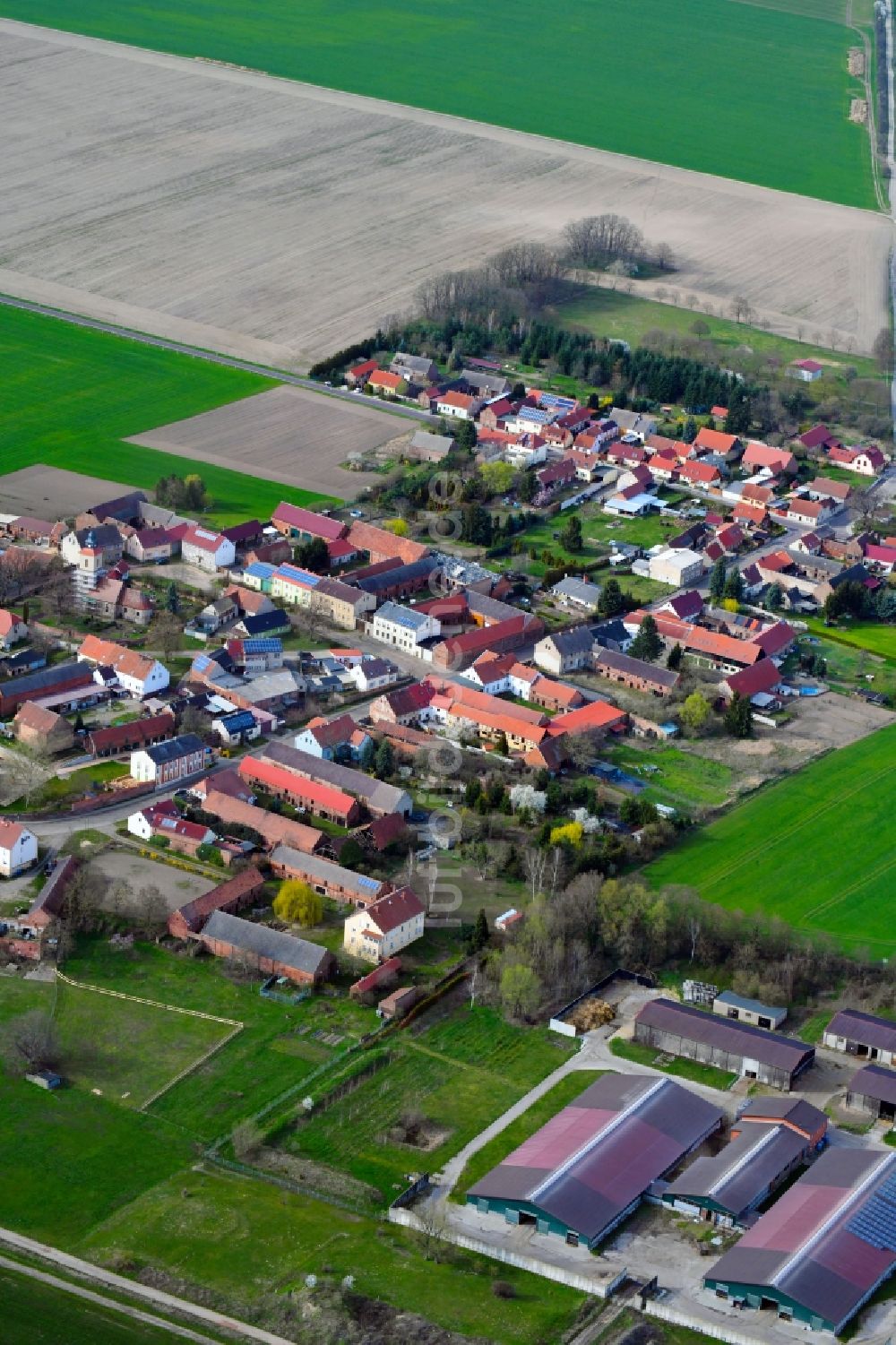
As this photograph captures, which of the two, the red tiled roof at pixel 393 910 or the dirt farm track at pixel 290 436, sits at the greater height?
the dirt farm track at pixel 290 436

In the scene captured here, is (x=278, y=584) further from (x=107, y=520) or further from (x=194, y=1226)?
(x=194, y=1226)

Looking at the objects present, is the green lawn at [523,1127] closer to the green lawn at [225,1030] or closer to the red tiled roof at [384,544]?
the green lawn at [225,1030]

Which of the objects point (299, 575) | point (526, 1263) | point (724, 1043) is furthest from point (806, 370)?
point (526, 1263)

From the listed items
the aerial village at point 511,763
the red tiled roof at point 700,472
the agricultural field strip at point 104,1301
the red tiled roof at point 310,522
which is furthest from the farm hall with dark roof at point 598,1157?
the red tiled roof at point 700,472

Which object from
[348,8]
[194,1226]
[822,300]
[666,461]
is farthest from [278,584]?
[348,8]

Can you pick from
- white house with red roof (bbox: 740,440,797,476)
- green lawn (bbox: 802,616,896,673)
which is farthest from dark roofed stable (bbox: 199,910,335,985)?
white house with red roof (bbox: 740,440,797,476)

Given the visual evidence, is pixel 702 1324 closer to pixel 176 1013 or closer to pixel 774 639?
pixel 176 1013
